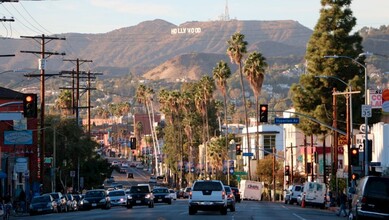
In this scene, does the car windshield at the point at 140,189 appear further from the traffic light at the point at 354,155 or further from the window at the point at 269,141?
the window at the point at 269,141

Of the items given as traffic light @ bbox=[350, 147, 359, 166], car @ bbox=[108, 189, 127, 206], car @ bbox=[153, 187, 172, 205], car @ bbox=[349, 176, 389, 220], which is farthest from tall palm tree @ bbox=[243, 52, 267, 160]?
car @ bbox=[349, 176, 389, 220]

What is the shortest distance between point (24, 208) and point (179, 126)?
101m

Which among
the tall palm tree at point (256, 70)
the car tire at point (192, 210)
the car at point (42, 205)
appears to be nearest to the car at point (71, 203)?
the car at point (42, 205)

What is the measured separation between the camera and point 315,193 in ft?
267

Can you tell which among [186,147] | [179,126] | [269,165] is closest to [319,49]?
[269,165]

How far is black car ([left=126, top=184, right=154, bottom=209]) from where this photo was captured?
227 feet

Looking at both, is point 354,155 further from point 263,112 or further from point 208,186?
point 208,186

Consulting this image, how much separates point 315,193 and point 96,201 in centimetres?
1967

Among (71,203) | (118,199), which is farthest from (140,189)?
(118,199)

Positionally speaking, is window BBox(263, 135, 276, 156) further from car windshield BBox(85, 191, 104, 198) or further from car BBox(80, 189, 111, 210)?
car BBox(80, 189, 111, 210)

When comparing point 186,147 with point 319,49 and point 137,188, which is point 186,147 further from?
point 137,188

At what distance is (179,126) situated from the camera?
569 ft

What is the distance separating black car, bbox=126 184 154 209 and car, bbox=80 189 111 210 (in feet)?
9.55

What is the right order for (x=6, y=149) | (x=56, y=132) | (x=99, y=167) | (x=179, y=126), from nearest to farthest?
(x=6, y=149) → (x=56, y=132) → (x=99, y=167) → (x=179, y=126)
